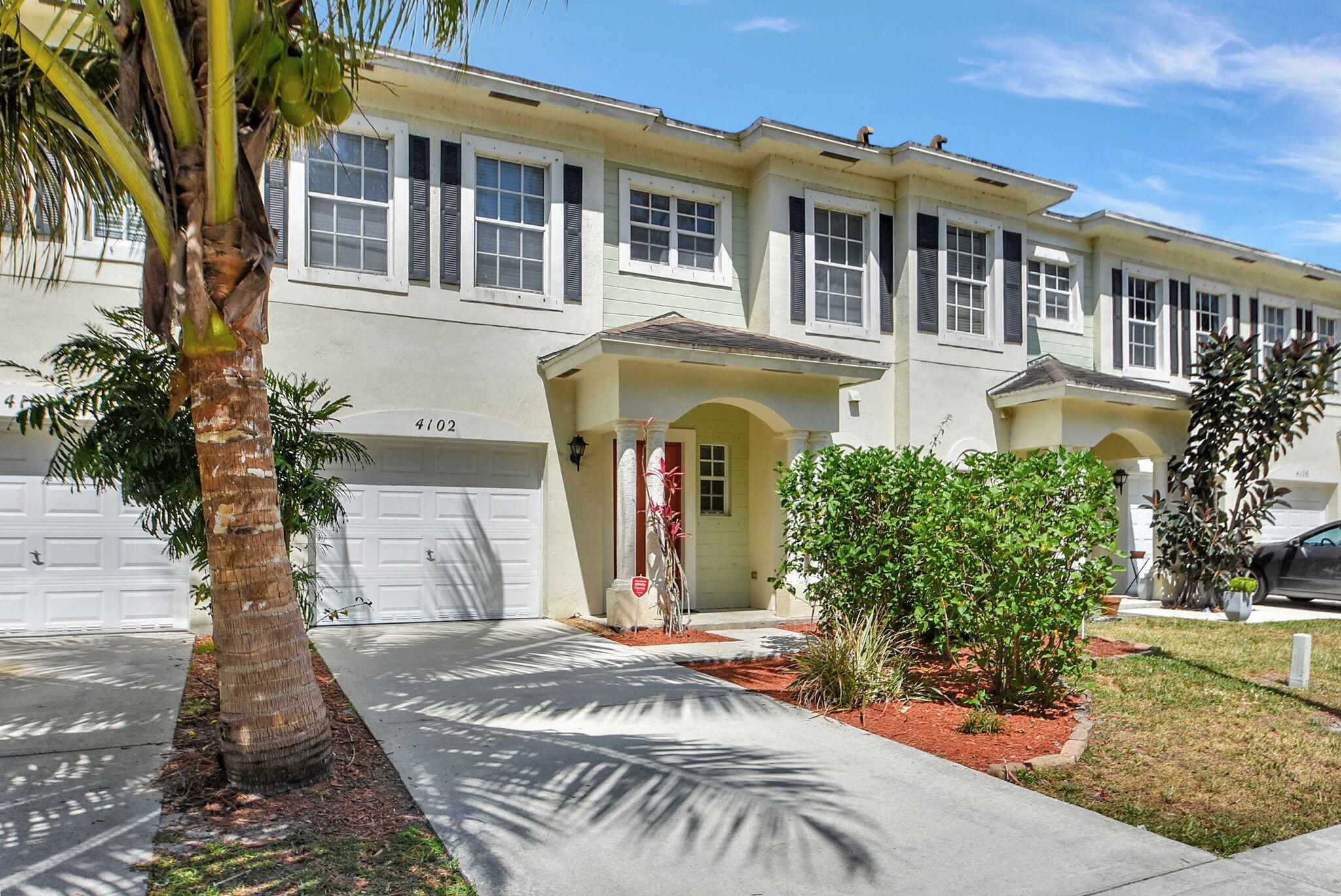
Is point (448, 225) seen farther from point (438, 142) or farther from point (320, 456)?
point (320, 456)

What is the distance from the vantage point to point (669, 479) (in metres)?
11.9

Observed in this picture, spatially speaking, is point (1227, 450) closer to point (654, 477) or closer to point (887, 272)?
point (887, 272)

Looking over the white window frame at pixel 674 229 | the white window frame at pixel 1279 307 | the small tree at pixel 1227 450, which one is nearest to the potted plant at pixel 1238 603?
the small tree at pixel 1227 450

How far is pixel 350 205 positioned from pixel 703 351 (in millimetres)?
4560

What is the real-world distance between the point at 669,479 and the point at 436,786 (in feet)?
23.9

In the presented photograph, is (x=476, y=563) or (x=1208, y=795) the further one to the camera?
(x=476, y=563)

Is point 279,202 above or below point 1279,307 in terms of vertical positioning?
below

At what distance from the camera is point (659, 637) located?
33.5 ft

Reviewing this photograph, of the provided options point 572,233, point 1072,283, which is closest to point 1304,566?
point 1072,283

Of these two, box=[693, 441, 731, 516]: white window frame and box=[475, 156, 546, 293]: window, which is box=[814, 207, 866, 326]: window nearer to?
box=[693, 441, 731, 516]: white window frame

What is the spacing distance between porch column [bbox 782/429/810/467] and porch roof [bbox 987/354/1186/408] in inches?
168

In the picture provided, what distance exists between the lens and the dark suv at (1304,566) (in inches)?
556

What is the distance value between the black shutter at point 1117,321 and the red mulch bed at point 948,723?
34.7 feet

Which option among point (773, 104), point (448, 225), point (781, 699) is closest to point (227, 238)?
point (781, 699)
